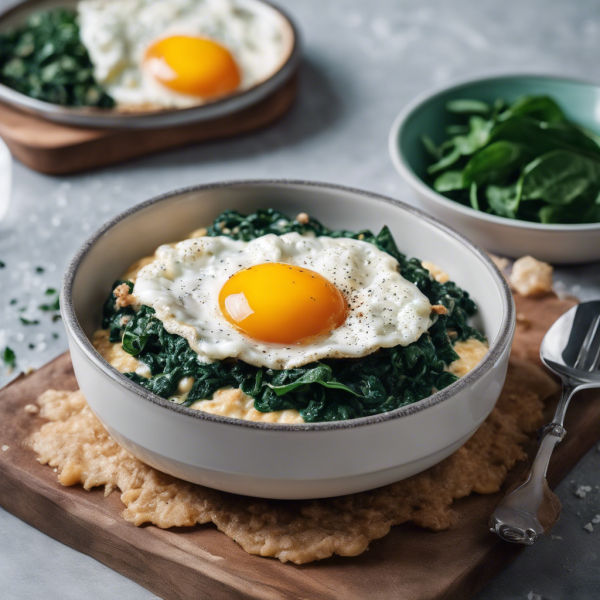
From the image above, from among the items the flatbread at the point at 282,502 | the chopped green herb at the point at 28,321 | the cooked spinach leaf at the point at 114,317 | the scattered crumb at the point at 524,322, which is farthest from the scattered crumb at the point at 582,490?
the chopped green herb at the point at 28,321

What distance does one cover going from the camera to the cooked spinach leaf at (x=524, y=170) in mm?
4859

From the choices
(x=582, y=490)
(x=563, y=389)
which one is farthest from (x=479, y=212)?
(x=582, y=490)

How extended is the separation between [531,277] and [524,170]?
2.73 feet

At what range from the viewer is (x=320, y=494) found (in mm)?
2986

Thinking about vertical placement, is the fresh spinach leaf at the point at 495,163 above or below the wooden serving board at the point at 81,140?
above

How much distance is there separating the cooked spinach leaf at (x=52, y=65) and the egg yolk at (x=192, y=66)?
0.48 m

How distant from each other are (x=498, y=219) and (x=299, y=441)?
97.9 inches

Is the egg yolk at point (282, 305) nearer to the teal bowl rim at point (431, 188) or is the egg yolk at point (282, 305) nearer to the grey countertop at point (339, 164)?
the grey countertop at point (339, 164)

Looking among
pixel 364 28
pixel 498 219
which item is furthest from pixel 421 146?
pixel 364 28

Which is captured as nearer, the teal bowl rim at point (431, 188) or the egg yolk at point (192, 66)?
the teal bowl rim at point (431, 188)

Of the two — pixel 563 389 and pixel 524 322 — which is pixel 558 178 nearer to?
pixel 524 322

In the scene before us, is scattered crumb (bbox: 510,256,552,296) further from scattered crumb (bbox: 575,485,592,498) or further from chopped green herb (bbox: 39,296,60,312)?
chopped green herb (bbox: 39,296,60,312)

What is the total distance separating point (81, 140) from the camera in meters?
5.64

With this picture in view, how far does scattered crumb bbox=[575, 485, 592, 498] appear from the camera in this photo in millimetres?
3504
